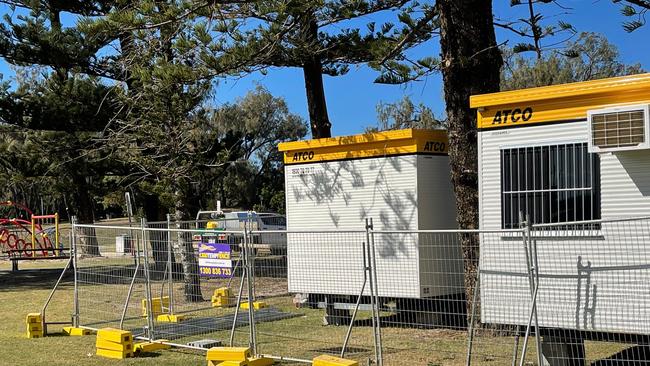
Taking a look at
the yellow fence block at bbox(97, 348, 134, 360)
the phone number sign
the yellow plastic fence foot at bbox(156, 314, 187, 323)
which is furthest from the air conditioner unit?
the yellow plastic fence foot at bbox(156, 314, 187, 323)

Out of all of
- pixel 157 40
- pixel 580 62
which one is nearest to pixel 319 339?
pixel 157 40

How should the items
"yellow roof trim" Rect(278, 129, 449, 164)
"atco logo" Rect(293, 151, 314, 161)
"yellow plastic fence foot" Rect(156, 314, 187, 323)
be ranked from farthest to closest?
1. "atco logo" Rect(293, 151, 314, 161)
2. "yellow plastic fence foot" Rect(156, 314, 187, 323)
3. "yellow roof trim" Rect(278, 129, 449, 164)

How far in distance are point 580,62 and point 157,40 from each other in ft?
96.9

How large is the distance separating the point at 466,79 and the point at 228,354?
513cm

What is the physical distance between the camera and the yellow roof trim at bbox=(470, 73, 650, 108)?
679cm

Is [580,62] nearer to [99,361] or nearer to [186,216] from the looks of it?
[186,216]

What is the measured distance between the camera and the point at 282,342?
9852 millimetres

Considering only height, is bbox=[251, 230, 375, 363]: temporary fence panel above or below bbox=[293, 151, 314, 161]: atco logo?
below

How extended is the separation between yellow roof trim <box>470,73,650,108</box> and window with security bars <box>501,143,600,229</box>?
55 cm

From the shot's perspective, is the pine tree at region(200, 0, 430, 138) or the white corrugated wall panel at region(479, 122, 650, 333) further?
the pine tree at region(200, 0, 430, 138)

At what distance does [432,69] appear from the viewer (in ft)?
34.2

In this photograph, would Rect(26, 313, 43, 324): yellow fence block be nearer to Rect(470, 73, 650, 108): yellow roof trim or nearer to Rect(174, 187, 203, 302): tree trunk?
Rect(174, 187, 203, 302): tree trunk

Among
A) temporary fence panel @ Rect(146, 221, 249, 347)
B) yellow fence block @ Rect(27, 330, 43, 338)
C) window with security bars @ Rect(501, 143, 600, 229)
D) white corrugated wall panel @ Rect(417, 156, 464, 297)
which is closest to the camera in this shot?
window with security bars @ Rect(501, 143, 600, 229)

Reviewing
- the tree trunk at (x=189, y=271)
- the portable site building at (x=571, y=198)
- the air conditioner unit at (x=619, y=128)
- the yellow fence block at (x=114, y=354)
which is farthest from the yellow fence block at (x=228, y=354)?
the tree trunk at (x=189, y=271)
